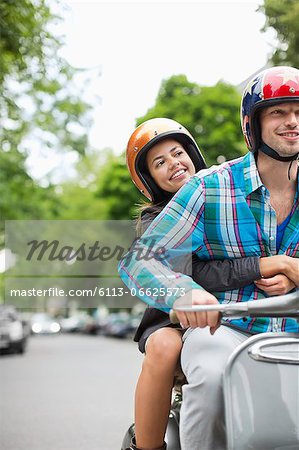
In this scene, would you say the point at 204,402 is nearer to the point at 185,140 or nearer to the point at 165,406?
the point at 165,406

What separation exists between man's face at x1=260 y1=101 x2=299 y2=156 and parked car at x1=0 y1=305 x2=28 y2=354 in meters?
20.9

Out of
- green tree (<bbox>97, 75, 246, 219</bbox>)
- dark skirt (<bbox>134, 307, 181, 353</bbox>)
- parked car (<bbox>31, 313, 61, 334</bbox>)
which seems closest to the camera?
dark skirt (<bbox>134, 307, 181, 353</bbox>)

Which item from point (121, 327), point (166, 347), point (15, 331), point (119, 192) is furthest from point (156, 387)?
point (121, 327)

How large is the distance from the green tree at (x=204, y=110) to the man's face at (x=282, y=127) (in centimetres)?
2241

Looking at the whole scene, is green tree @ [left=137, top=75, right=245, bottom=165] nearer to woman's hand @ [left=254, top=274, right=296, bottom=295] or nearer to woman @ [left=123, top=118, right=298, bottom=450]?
woman @ [left=123, top=118, right=298, bottom=450]

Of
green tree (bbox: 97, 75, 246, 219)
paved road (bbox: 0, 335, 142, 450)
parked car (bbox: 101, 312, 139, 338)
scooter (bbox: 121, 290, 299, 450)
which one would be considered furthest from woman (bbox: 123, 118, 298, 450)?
parked car (bbox: 101, 312, 139, 338)

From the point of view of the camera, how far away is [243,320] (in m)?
2.81

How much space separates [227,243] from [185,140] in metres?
1.37

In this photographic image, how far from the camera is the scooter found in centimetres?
237

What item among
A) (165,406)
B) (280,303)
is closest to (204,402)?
(280,303)

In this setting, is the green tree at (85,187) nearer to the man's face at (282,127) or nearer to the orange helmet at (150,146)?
the orange helmet at (150,146)

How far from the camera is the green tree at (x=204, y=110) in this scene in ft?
84.1

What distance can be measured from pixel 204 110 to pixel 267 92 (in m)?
25.3

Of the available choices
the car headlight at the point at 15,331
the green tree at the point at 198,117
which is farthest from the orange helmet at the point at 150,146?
the green tree at the point at 198,117
